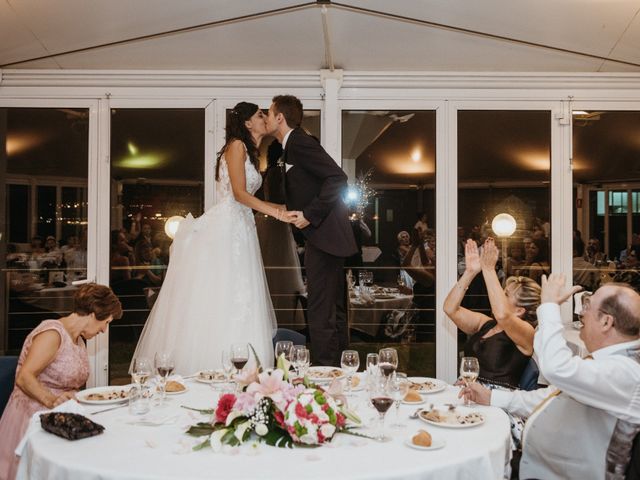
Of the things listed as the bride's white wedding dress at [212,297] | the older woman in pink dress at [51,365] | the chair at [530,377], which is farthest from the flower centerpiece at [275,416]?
the bride's white wedding dress at [212,297]

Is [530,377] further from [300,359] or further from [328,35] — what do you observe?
[328,35]

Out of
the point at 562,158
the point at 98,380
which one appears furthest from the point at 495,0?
the point at 98,380

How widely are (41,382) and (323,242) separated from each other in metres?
1.70

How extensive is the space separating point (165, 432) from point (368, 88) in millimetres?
3214

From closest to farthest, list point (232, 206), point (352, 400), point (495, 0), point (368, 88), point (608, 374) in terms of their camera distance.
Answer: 1. point (608, 374)
2. point (352, 400)
3. point (495, 0)
4. point (232, 206)
5. point (368, 88)

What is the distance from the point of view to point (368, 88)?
4602 millimetres

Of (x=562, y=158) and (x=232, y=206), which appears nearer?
(x=232, y=206)

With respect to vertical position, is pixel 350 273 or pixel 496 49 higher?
pixel 496 49

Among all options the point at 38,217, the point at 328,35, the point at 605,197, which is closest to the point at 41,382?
the point at 38,217

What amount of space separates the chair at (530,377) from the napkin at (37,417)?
193 centimetres

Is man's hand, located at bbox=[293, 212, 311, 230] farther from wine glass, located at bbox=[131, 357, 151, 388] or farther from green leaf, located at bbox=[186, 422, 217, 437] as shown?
green leaf, located at bbox=[186, 422, 217, 437]

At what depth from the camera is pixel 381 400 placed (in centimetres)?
184

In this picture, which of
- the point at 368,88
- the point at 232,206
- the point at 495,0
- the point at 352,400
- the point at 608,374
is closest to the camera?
→ the point at 608,374

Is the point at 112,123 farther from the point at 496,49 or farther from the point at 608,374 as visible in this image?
the point at 608,374
